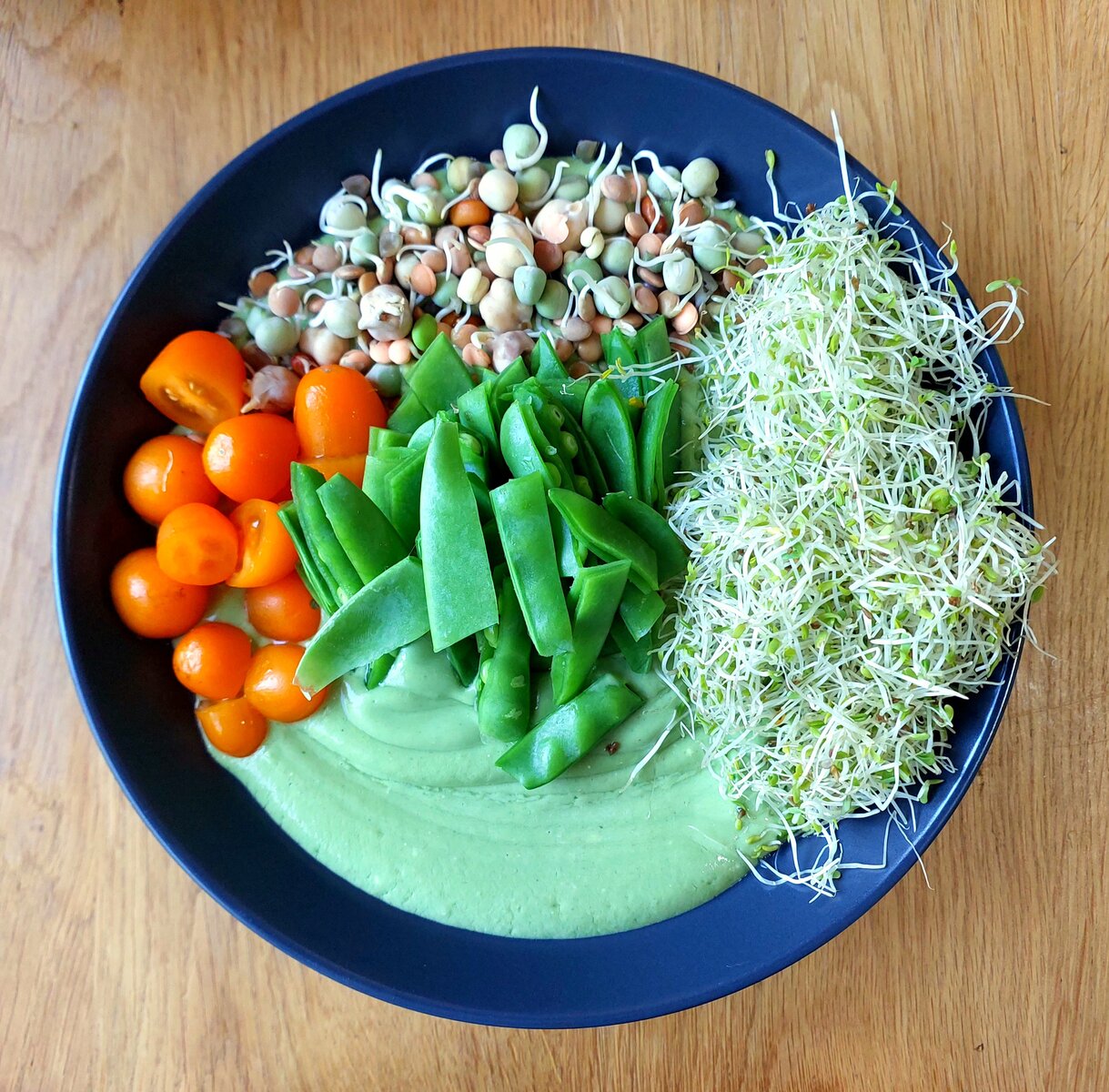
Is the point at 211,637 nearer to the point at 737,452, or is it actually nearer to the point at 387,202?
the point at 387,202

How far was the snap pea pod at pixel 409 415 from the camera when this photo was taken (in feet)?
6.26

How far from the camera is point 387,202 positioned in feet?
6.37

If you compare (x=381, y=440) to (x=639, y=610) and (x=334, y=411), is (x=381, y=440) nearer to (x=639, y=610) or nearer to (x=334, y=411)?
(x=334, y=411)

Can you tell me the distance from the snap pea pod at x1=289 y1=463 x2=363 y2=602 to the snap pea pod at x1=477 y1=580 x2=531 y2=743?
32cm

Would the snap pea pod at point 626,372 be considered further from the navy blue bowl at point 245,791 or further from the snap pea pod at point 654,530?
the navy blue bowl at point 245,791

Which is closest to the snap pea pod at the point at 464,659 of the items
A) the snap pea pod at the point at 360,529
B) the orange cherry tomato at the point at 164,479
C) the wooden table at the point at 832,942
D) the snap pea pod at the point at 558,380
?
the snap pea pod at the point at 360,529

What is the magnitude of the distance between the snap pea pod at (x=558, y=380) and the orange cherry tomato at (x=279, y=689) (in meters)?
0.77

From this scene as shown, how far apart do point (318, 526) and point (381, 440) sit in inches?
8.9

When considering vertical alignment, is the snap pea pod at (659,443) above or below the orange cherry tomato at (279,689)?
above

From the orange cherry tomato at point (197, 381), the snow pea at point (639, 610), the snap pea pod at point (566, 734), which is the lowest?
the snap pea pod at point (566, 734)

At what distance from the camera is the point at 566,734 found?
5.74ft

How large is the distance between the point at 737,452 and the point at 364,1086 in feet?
5.26

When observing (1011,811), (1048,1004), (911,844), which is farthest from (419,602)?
(1048,1004)

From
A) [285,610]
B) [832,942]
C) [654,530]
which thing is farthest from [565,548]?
[832,942]
